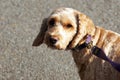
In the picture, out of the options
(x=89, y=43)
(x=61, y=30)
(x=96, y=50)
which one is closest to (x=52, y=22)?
(x=61, y=30)

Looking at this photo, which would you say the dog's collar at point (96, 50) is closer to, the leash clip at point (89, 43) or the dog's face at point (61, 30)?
the leash clip at point (89, 43)

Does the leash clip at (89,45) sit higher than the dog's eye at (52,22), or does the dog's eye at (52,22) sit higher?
the dog's eye at (52,22)

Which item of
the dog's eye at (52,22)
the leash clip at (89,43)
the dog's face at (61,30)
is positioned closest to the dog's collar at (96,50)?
the leash clip at (89,43)

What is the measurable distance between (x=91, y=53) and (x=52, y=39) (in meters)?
0.43

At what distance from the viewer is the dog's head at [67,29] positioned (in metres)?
4.11

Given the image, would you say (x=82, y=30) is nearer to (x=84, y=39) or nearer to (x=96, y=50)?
(x=84, y=39)

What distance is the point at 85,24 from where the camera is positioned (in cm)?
412

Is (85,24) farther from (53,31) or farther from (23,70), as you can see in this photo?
(23,70)

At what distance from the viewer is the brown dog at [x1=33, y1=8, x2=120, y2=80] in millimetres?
4109

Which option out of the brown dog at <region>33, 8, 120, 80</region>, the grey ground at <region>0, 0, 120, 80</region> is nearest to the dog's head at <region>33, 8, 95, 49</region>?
the brown dog at <region>33, 8, 120, 80</region>

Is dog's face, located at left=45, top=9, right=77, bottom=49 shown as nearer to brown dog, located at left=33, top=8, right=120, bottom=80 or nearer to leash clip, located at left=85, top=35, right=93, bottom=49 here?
brown dog, located at left=33, top=8, right=120, bottom=80

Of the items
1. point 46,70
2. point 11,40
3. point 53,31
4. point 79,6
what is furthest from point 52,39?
point 79,6

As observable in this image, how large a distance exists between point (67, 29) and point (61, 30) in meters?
0.07

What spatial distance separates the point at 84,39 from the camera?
13.6ft
